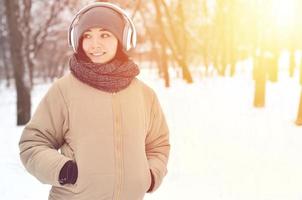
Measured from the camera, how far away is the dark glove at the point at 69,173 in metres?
2.36

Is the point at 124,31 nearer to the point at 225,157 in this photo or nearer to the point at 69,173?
the point at 69,173

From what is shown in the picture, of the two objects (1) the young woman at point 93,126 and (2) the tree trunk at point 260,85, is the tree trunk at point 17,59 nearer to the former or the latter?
(2) the tree trunk at point 260,85

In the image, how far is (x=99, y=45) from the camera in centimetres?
252

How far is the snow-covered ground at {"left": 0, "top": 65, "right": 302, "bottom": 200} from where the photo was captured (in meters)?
6.17

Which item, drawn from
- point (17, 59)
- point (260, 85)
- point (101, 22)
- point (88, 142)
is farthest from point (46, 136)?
point (17, 59)

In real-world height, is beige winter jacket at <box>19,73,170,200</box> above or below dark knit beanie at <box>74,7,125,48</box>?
below

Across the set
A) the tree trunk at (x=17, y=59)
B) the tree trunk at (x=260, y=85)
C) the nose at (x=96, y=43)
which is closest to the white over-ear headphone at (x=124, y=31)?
the nose at (x=96, y=43)

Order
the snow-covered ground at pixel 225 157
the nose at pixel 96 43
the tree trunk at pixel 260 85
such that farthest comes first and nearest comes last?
the tree trunk at pixel 260 85
the snow-covered ground at pixel 225 157
the nose at pixel 96 43

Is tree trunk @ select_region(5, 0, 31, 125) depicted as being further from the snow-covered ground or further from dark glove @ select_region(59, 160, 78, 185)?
dark glove @ select_region(59, 160, 78, 185)

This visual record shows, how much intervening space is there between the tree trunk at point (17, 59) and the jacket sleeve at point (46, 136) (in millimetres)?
11023

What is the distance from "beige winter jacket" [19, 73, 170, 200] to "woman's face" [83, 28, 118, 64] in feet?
0.51

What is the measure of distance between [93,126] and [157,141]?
0.47 m

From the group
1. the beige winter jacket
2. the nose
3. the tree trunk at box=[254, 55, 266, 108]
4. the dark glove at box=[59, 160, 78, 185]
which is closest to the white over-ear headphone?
the nose

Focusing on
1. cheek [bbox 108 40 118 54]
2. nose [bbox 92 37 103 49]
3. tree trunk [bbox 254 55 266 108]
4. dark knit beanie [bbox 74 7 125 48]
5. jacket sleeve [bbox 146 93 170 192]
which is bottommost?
tree trunk [bbox 254 55 266 108]
